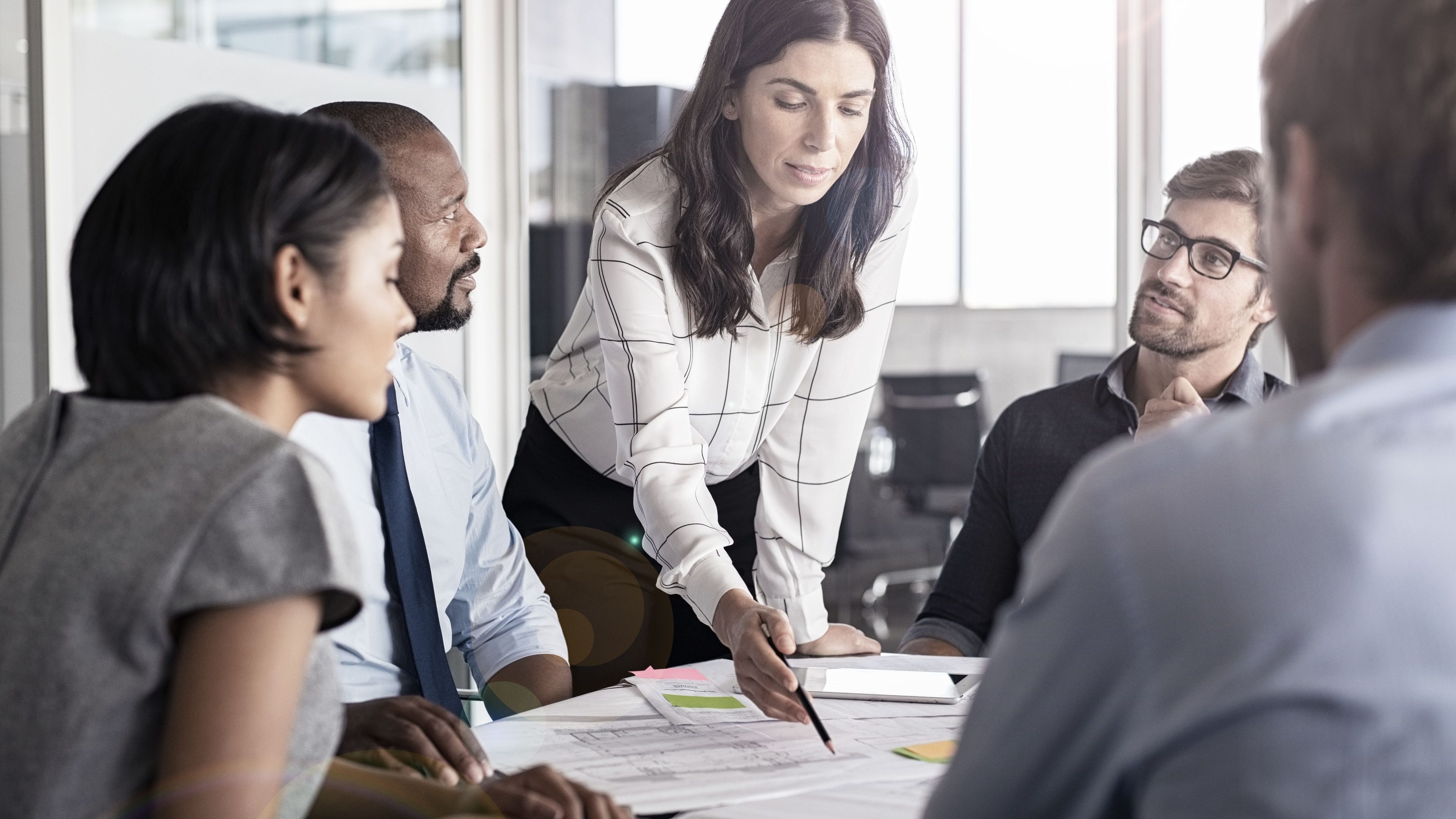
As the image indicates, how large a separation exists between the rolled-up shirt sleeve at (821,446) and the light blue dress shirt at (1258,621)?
4.18 ft

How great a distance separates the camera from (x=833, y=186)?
1965mm

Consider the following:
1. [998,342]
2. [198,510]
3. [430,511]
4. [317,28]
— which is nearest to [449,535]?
[430,511]

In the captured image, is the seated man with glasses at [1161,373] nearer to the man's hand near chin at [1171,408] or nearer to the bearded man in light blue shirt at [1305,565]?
the man's hand near chin at [1171,408]

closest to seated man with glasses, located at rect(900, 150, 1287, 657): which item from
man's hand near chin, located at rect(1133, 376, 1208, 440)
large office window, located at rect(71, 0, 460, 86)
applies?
man's hand near chin, located at rect(1133, 376, 1208, 440)

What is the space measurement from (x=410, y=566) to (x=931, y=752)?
0.68m

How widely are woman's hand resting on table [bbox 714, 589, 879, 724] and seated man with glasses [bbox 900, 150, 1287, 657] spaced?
0.58m

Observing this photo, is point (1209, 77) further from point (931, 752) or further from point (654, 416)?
point (931, 752)

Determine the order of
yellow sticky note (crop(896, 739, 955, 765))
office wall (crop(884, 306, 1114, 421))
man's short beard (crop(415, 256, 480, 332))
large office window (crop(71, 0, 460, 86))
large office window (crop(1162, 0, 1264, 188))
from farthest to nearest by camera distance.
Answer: office wall (crop(884, 306, 1114, 421)), large office window (crop(1162, 0, 1264, 188)), large office window (crop(71, 0, 460, 86)), man's short beard (crop(415, 256, 480, 332)), yellow sticky note (crop(896, 739, 955, 765))

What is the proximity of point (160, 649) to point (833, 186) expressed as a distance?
1414 mm

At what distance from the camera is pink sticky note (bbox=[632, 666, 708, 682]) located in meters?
1.54

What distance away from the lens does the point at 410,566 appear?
1.51 metres

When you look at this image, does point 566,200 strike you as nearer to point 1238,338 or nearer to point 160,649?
point 1238,338

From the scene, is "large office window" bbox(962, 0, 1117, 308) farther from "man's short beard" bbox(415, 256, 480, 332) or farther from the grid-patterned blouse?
"man's short beard" bbox(415, 256, 480, 332)

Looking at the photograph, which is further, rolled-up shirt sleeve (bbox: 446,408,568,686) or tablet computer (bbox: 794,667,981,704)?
rolled-up shirt sleeve (bbox: 446,408,568,686)
